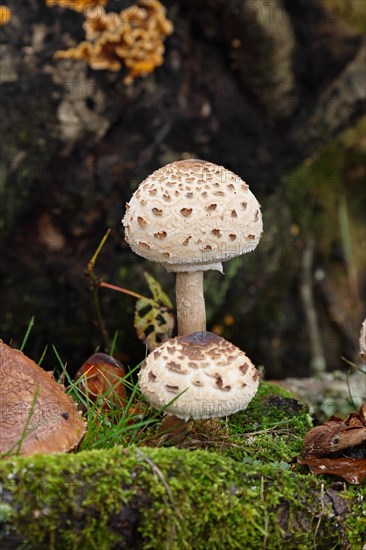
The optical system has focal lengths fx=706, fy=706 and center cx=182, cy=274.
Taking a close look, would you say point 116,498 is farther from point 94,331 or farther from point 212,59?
point 212,59

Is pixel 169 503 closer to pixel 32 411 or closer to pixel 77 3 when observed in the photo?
pixel 32 411

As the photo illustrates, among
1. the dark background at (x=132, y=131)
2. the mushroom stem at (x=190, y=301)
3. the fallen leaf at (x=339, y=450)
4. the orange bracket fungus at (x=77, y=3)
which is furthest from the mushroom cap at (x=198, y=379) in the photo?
the orange bracket fungus at (x=77, y=3)

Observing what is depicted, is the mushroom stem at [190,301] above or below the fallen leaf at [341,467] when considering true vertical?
above

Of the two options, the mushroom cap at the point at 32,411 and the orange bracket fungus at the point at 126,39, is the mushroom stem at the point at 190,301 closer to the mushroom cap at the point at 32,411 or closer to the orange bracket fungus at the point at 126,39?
the mushroom cap at the point at 32,411

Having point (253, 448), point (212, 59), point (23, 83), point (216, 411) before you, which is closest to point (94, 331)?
point (23, 83)

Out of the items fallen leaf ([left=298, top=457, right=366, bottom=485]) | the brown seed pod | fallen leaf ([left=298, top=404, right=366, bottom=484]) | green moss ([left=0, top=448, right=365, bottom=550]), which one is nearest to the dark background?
the brown seed pod
